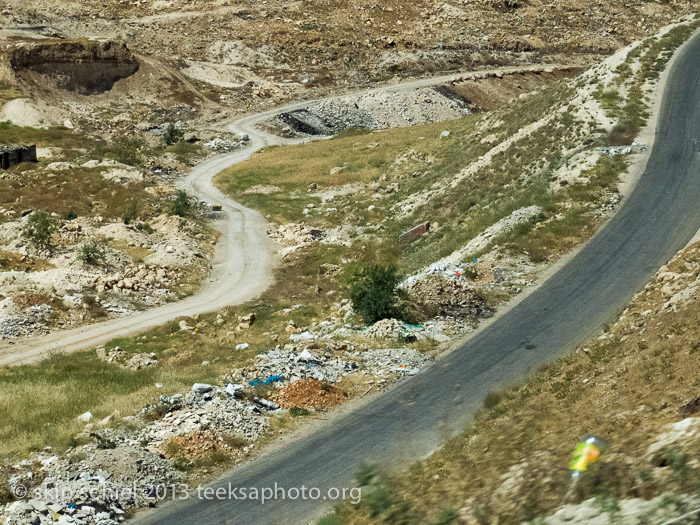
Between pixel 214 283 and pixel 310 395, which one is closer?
pixel 310 395

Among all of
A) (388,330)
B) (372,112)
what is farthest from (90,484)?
(372,112)

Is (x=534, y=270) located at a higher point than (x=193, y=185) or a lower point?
higher

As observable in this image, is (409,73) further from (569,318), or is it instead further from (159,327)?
(569,318)

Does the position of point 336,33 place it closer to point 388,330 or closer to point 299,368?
point 388,330

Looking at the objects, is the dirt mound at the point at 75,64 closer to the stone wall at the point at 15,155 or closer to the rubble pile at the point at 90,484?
the stone wall at the point at 15,155

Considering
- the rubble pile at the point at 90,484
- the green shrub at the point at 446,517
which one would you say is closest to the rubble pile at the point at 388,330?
the rubble pile at the point at 90,484

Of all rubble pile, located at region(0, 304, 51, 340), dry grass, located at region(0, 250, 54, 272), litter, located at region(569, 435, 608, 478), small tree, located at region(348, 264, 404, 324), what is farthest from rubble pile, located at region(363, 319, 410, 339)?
dry grass, located at region(0, 250, 54, 272)

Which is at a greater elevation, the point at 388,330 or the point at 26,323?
the point at 388,330

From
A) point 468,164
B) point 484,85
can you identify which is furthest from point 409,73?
point 468,164
